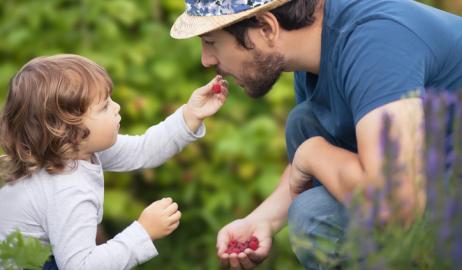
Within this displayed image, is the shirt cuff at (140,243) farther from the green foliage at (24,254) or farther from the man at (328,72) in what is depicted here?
the green foliage at (24,254)

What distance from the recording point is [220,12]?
2.68m

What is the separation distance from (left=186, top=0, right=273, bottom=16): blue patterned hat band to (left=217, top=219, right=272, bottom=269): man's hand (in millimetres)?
733

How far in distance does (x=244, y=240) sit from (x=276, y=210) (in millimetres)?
180

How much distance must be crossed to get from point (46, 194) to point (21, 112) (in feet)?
0.81

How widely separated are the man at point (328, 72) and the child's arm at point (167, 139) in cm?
14

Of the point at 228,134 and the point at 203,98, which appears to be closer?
the point at 203,98

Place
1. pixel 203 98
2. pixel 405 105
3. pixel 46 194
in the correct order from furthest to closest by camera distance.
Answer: pixel 203 98
pixel 46 194
pixel 405 105

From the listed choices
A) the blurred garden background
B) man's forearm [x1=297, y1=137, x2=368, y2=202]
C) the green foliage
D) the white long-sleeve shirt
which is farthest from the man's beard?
the blurred garden background

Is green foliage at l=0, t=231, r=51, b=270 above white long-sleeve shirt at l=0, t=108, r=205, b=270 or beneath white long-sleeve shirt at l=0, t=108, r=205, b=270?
above

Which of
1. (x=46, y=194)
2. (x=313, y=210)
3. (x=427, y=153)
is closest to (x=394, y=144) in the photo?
(x=427, y=153)

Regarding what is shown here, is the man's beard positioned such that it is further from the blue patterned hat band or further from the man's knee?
the man's knee

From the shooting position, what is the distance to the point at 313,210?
8.27ft

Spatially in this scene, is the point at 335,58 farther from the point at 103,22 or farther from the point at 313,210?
the point at 103,22

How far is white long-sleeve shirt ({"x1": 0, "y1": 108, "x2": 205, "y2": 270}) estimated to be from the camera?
244 cm
